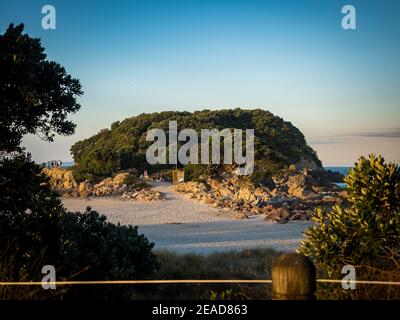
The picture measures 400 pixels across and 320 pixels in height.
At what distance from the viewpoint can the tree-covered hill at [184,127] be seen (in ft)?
126

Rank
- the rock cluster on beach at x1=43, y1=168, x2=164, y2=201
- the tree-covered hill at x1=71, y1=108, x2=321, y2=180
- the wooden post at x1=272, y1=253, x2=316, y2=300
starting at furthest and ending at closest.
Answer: the tree-covered hill at x1=71, y1=108, x2=321, y2=180 < the rock cluster on beach at x1=43, y1=168, x2=164, y2=201 < the wooden post at x1=272, y1=253, x2=316, y2=300

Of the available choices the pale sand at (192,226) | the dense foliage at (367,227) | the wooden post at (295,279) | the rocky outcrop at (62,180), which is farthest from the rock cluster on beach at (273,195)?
the wooden post at (295,279)

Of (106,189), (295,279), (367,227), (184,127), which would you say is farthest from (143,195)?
(295,279)

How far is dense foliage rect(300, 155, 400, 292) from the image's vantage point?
566 centimetres

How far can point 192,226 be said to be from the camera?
20500mm

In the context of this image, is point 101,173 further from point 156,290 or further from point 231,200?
point 156,290

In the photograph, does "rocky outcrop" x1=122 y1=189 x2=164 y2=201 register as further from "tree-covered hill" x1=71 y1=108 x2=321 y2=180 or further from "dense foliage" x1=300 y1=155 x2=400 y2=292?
"dense foliage" x1=300 y1=155 x2=400 y2=292

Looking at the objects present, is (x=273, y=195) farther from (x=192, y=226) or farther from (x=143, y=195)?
(x=192, y=226)

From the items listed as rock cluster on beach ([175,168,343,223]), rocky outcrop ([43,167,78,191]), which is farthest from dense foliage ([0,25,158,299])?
rocky outcrop ([43,167,78,191])

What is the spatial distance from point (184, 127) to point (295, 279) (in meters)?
46.6

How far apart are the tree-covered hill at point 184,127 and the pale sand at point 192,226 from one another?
879 cm

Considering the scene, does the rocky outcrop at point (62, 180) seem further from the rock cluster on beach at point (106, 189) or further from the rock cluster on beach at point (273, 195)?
the rock cluster on beach at point (273, 195)

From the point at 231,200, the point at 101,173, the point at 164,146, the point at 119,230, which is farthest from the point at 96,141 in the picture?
the point at 119,230

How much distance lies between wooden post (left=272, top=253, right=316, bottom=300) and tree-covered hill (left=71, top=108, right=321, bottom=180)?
30.3m
